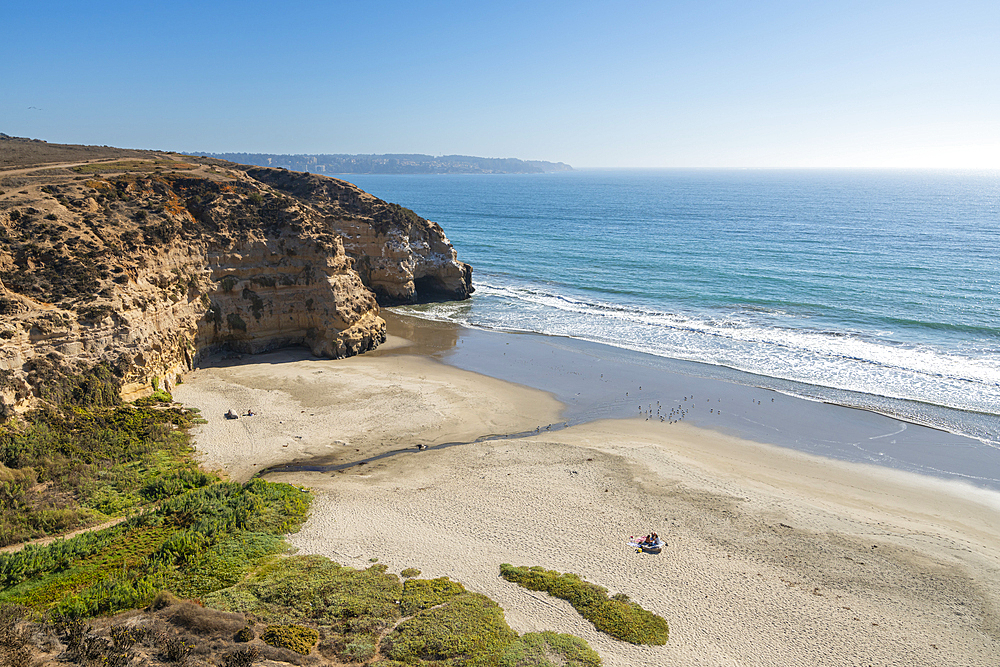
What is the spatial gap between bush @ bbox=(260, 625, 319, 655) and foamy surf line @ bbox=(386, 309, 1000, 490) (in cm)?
1719

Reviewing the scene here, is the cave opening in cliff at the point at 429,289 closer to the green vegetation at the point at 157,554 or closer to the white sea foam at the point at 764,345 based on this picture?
the white sea foam at the point at 764,345

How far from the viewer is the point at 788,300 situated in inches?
1847

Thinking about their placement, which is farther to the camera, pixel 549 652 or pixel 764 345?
pixel 764 345

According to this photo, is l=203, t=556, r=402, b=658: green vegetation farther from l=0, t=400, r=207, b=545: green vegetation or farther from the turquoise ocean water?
the turquoise ocean water

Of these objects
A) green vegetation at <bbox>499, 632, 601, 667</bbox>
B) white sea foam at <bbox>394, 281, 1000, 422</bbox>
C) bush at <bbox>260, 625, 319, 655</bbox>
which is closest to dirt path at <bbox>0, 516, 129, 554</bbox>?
bush at <bbox>260, 625, 319, 655</bbox>

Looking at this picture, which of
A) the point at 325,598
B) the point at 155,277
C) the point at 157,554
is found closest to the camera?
the point at 325,598

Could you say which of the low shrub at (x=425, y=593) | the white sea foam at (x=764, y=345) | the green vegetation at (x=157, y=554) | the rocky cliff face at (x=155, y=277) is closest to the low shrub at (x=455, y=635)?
the low shrub at (x=425, y=593)

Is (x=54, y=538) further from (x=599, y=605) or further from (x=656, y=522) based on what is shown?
(x=656, y=522)

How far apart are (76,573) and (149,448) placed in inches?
322

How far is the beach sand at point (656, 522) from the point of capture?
14.0 metres

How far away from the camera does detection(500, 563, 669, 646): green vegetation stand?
13476 millimetres

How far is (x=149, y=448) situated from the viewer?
851 inches

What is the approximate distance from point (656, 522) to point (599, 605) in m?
5.01

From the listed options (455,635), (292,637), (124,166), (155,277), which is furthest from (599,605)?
(124,166)
